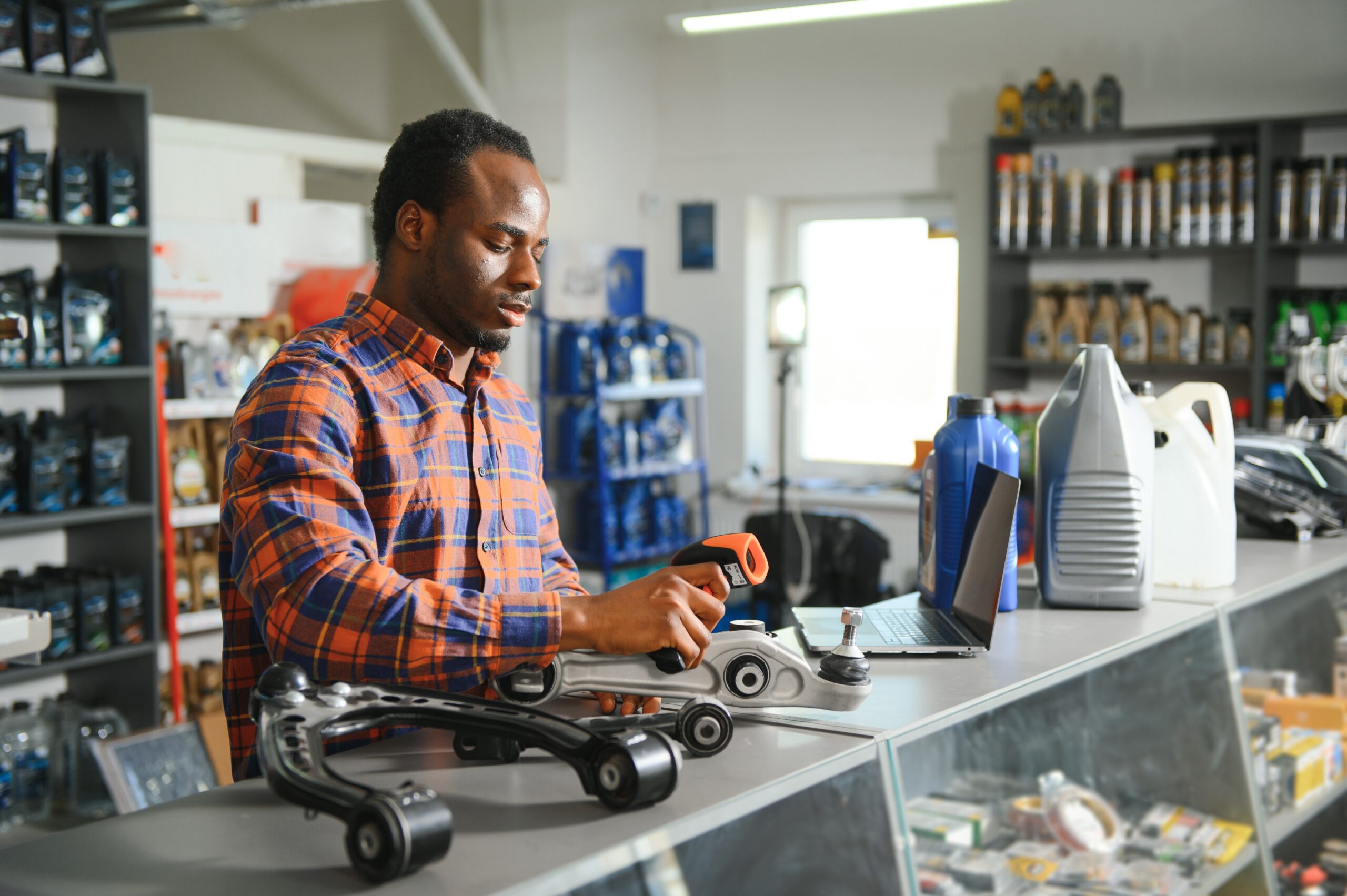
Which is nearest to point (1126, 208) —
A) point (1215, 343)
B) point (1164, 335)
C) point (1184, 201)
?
point (1184, 201)

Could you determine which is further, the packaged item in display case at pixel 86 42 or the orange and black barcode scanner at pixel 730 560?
the packaged item in display case at pixel 86 42

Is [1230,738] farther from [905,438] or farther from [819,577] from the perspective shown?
[905,438]

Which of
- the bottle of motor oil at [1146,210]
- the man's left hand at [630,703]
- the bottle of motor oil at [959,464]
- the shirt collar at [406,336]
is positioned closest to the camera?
the man's left hand at [630,703]

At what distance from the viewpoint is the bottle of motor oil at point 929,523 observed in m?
1.88

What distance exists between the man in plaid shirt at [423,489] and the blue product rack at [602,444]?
3945 mm

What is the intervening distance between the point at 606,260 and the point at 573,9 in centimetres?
126

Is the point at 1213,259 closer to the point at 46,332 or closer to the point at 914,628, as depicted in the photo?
the point at 914,628

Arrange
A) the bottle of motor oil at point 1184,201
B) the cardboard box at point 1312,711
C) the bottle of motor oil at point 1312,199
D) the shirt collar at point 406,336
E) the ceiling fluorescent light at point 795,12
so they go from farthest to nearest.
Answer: the bottle of motor oil at point 1184,201 → the bottle of motor oil at point 1312,199 → the ceiling fluorescent light at point 795,12 → the cardboard box at point 1312,711 → the shirt collar at point 406,336

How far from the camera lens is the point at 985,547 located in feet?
5.41

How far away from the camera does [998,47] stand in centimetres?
564

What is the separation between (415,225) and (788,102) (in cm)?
507

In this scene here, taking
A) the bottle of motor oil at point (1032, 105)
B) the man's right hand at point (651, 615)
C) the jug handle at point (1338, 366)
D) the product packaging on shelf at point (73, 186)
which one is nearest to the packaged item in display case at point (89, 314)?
the product packaging on shelf at point (73, 186)

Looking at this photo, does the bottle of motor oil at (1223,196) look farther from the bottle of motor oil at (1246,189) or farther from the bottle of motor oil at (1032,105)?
the bottle of motor oil at (1032,105)

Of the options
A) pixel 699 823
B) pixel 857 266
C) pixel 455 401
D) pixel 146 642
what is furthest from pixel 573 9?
pixel 699 823
